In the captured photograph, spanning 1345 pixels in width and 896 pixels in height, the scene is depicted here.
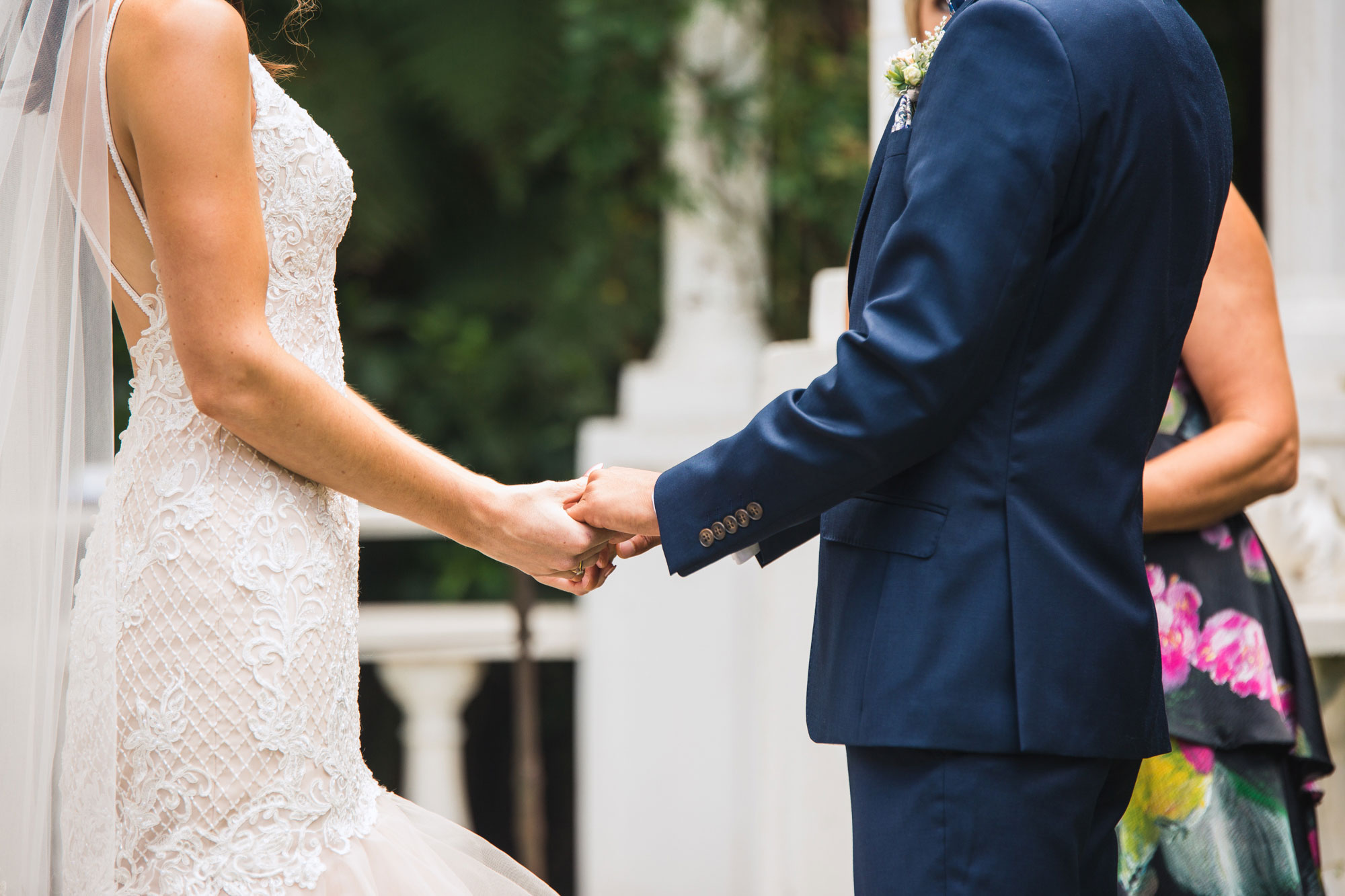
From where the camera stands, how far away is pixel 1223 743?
1.81 meters

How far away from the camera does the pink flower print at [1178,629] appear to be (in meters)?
1.83

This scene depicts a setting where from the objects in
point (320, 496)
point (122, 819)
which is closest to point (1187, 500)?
point (320, 496)

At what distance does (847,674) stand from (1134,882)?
752 mm

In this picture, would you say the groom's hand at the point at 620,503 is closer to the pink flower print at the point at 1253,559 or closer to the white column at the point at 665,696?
the pink flower print at the point at 1253,559

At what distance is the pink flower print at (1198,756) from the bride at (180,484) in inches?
41.0

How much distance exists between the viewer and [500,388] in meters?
5.62

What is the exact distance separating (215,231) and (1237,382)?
1437 mm

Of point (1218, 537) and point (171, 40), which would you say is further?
point (1218, 537)

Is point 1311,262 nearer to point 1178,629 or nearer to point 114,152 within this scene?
point 1178,629

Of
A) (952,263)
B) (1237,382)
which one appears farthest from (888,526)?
(1237,382)

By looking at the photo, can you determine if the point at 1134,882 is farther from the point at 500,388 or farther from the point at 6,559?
the point at 500,388

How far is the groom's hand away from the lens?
167 centimetres

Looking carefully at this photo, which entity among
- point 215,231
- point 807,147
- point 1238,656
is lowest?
point 1238,656

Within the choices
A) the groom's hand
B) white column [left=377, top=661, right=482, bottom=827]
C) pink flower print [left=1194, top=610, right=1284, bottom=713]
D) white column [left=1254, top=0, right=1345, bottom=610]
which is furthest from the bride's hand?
white column [left=377, top=661, right=482, bottom=827]
